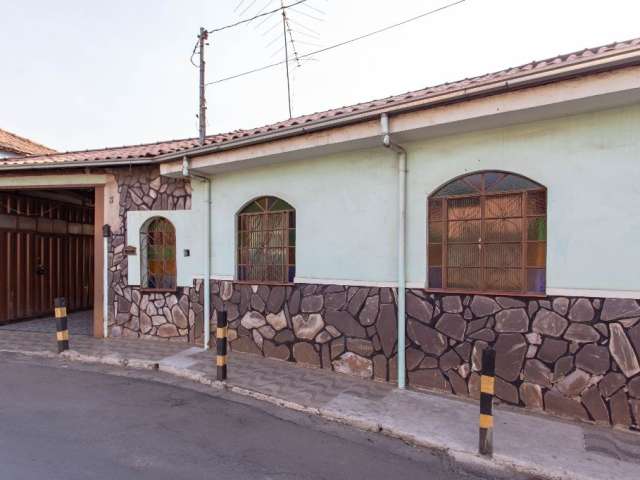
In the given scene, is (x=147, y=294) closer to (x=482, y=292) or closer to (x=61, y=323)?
(x=61, y=323)

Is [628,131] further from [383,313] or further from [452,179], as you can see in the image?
[383,313]

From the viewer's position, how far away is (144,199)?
8.12 m

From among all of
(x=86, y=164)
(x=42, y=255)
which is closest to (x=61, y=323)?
(x=86, y=164)

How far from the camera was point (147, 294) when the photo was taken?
8102 millimetres

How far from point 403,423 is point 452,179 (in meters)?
3.02

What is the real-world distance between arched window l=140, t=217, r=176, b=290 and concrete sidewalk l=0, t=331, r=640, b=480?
5.44 feet

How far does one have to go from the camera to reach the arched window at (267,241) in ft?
22.0

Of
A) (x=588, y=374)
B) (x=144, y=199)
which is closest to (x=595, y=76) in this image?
(x=588, y=374)

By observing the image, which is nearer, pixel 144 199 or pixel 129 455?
pixel 129 455

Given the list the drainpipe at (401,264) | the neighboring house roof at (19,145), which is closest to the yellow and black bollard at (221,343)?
the drainpipe at (401,264)

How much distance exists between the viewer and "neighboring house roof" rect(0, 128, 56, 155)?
1255 cm

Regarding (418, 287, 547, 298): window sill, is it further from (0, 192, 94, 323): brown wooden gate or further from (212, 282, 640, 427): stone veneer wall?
(0, 192, 94, 323): brown wooden gate

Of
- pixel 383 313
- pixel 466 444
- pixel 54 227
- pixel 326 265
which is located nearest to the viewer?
pixel 466 444

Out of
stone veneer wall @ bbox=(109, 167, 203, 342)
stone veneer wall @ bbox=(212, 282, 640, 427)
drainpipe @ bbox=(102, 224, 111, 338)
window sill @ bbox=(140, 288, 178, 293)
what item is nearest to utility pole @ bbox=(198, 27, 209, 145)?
stone veneer wall @ bbox=(109, 167, 203, 342)
